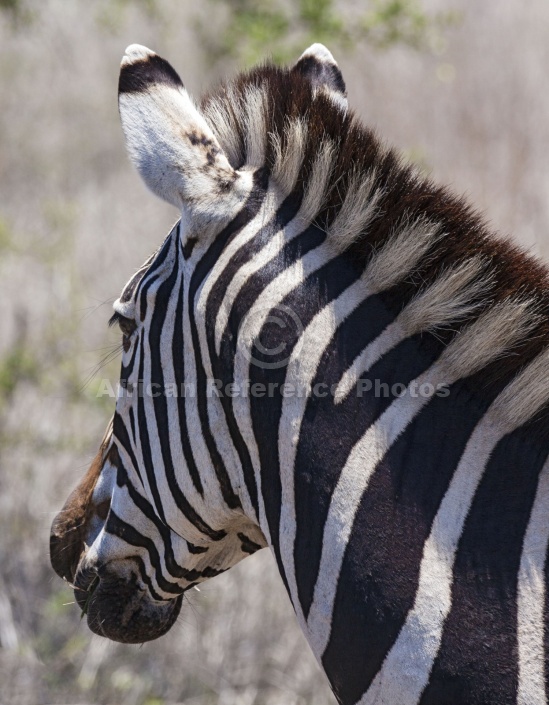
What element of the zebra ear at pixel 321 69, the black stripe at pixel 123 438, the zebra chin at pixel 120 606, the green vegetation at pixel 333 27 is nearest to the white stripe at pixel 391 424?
the black stripe at pixel 123 438

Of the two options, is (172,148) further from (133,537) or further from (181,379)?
(133,537)

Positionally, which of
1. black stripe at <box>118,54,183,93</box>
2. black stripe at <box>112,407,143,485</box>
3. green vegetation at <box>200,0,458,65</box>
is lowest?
black stripe at <box>112,407,143,485</box>

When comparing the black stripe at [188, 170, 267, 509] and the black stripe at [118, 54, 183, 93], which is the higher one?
the black stripe at [118, 54, 183, 93]

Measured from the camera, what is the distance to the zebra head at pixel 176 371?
77.9 inches

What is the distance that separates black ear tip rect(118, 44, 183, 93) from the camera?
6.56ft

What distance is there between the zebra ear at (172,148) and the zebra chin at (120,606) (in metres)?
1.13

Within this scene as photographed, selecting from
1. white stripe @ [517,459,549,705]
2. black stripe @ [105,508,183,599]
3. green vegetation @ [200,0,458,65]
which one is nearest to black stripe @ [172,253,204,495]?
black stripe @ [105,508,183,599]

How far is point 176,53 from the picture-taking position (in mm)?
13477

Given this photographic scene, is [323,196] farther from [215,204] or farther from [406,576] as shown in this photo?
[406,576]

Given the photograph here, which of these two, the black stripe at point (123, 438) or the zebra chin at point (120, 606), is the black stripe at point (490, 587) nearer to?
the black stripe at point (123, 438)

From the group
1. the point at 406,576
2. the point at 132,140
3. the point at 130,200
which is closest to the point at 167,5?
the point at 130,200

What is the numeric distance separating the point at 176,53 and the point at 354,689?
517 inches

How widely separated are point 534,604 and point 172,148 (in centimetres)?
128

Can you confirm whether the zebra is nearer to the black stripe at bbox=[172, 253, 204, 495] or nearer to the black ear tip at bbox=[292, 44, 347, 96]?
the black stripe at bbox=[172, 253, 204, 495]
